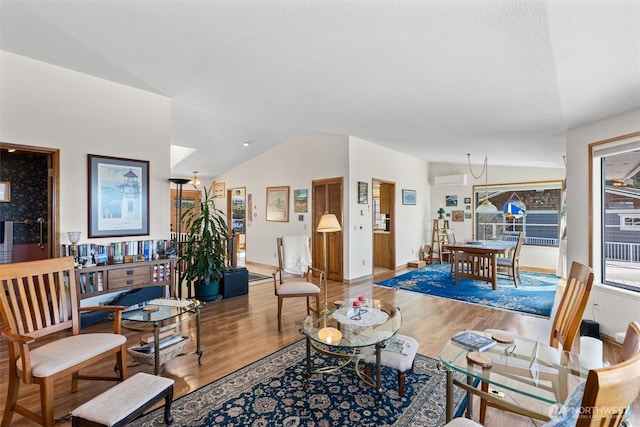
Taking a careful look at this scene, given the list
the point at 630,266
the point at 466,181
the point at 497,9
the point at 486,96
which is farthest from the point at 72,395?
the point at 466,181

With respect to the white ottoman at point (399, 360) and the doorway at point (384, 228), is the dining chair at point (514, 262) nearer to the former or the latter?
the doorway at point (384, 228)

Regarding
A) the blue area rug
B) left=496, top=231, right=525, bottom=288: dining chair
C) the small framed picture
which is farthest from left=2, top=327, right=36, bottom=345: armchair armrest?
the small framed picture

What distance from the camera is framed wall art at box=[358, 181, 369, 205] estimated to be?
5.91m

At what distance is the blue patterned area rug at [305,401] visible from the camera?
1.94 m

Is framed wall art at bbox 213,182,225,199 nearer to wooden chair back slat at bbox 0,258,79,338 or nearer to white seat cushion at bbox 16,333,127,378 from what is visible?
wooden chair back slat at bbox 0,258,79,338

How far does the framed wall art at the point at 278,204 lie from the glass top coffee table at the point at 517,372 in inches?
210

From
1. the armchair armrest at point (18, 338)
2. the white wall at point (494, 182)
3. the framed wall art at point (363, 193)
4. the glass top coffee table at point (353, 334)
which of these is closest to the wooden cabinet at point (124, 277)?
the armchair armrest at point (18, 338)

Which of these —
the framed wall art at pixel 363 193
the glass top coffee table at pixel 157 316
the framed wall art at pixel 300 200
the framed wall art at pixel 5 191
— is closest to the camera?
the glass top coffee table at pixel 157 316

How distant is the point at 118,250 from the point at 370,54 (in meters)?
3.63

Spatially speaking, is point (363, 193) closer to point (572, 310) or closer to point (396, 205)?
point (396, 205)

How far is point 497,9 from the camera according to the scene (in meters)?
1.76

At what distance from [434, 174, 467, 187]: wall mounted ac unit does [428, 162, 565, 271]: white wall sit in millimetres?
229

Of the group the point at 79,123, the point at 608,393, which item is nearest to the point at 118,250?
the point at 79,123

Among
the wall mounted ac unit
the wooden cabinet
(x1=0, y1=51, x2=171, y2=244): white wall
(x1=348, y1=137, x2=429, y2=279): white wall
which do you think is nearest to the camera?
(x1=0, y1=51, x2=171, y2=244): white wall
